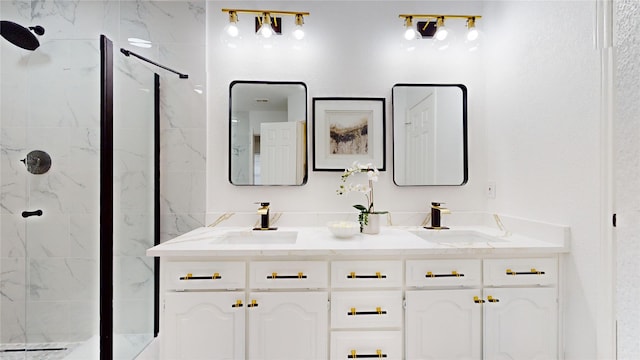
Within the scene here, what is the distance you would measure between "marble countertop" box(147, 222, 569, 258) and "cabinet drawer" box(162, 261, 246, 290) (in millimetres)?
53

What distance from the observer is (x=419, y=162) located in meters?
2.12

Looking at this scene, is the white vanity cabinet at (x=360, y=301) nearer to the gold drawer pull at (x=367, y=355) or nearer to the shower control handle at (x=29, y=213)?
the gold drawer pull at (x=367, y=355)

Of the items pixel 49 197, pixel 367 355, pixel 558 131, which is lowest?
pixel 367 355

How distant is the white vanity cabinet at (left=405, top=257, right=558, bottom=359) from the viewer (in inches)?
58.9

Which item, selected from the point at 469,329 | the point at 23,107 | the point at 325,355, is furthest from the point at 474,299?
the point at 23,107

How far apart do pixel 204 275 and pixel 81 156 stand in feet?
3.73

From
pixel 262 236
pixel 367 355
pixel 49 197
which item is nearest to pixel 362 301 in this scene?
pixel 367 355

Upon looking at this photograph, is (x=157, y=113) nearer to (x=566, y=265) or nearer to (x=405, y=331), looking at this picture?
(x=405, y=331)

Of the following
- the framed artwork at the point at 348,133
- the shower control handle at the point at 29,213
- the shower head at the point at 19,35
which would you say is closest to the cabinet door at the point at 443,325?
the framed artwork at the point at 348,133

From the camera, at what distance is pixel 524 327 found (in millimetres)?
1516

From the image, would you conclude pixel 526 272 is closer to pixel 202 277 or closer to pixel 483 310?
pixel 483 310

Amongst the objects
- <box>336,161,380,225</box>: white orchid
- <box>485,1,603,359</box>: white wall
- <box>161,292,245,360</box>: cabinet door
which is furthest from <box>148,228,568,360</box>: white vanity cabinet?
<box>336,161,380,225</box>: white orchid

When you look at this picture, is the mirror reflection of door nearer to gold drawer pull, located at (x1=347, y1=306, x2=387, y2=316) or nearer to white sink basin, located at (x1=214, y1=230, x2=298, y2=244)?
white sink basin, located at (x1=214, y1=230, x2=298, y2=244)

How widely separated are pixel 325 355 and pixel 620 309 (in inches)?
53.9
